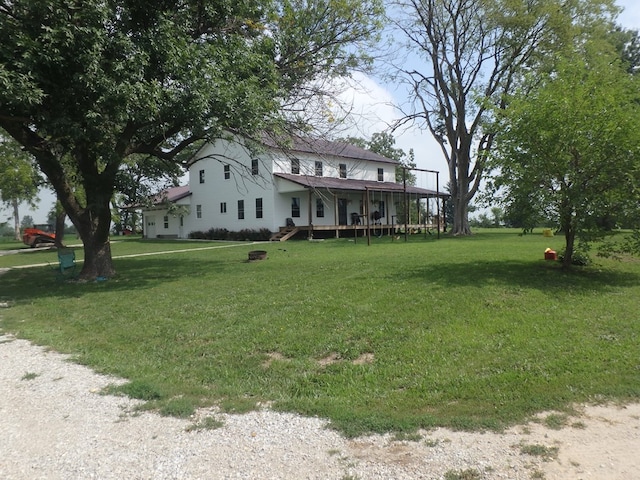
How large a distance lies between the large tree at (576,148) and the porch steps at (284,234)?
18761mm

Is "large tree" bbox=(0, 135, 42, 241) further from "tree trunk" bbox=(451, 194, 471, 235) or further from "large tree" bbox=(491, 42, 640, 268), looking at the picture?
"large tree" bbox=(491, 42, 640, 268)

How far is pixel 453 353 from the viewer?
5684mm

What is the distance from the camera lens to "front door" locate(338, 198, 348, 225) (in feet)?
107

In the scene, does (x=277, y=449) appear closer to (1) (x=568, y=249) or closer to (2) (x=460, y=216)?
(1) (x=568, y=249)

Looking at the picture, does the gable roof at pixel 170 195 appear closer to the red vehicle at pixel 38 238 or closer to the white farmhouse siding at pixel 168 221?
the white farmhouse siding at pixel 168 221

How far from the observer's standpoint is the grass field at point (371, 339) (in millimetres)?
4512

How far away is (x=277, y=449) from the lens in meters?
3.61

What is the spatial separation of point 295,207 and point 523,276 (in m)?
21.9

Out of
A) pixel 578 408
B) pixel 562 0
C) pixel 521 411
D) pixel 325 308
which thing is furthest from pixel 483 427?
pixel 562 0

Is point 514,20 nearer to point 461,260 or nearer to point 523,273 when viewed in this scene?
point 461,260

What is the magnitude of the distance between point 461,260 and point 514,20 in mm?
17975

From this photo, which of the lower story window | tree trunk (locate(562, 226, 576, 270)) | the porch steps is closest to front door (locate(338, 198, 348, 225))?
the porch steps

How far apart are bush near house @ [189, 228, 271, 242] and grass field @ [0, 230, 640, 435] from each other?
18.2 metres

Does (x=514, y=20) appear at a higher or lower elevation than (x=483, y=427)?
higher
